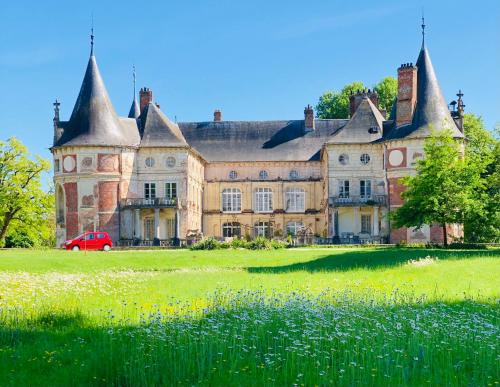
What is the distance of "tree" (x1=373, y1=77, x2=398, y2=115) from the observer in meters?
64.2

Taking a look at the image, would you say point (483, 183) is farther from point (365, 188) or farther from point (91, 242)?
point (91, 242)

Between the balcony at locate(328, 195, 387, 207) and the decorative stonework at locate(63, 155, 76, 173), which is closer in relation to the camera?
the decorative stonework at locate(63, 155, 76, 173)

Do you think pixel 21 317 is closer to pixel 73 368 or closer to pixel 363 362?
pixel 73 368

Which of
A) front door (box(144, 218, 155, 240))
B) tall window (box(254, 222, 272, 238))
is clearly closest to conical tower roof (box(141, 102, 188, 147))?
front door (box(144, 218, 155, 240))

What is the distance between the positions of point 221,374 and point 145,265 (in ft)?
65.0

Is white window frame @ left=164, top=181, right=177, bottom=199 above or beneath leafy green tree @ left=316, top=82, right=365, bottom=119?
beneath

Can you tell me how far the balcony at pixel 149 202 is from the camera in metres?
47.2

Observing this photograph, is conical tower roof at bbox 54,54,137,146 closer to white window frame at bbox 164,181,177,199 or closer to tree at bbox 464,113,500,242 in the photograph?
white window frame at bbox 164,181,177,199

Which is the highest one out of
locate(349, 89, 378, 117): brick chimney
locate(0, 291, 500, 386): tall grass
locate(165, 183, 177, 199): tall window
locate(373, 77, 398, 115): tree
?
locate(373, 77, 398, 115): tree

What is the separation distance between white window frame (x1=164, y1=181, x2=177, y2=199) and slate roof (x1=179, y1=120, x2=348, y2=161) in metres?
7.06

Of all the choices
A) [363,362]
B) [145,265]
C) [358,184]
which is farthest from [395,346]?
[358,184]

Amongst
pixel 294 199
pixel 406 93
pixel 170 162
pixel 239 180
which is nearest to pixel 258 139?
pixel 239 180

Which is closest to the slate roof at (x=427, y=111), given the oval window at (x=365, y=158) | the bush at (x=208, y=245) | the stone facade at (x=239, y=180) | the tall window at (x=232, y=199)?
the stone facade at (x=239, y=180)

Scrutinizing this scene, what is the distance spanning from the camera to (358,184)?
49.3 m
